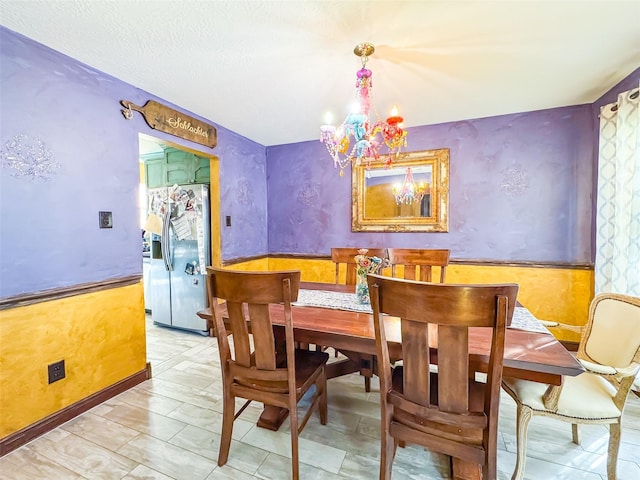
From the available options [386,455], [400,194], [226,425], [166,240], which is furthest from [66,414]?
[400,194]

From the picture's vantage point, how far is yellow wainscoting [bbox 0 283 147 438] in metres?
1.63

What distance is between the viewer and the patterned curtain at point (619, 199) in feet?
6.70

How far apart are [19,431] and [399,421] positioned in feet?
6.99

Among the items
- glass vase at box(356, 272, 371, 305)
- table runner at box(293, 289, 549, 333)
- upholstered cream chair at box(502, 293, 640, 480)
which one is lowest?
upholstered cream chair at box(502, 293, 640, 480)

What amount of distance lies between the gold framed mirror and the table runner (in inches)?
61.2

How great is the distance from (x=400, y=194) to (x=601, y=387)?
2.36m

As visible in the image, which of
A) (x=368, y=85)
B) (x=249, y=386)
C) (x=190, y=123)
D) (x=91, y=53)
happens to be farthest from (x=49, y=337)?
(x=368, y=85)

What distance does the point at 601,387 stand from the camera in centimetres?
139

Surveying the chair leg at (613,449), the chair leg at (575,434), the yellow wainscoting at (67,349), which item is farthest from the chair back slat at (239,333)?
the chair leg at (575,434)

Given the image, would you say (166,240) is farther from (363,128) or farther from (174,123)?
(363,128)

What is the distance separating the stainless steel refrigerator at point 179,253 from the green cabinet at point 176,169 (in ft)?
0.74

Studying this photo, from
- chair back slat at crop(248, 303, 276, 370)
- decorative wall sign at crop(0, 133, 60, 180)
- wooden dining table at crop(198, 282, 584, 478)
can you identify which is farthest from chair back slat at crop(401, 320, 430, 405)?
decorative wall sign at crop(0, 133, 60, 180)

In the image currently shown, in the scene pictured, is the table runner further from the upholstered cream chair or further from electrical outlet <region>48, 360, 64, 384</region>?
electrical outlet <region>48, 360, 64, 384</region>

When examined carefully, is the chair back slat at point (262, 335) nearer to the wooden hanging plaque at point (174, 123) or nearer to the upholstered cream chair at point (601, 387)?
the upholstered cream chair at point (601, 387)
